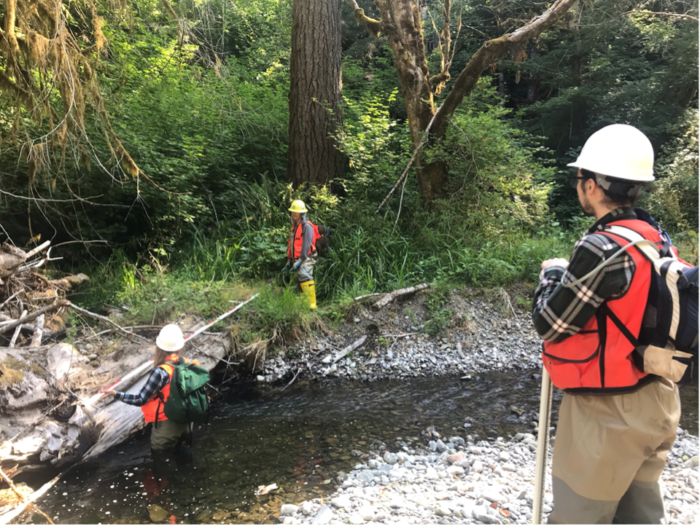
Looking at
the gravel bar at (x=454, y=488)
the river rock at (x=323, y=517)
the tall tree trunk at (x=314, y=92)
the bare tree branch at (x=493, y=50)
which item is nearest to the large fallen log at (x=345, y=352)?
the gravel bar at (x=454, y=488)

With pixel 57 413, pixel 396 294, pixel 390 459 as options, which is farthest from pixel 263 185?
pixel 390 459

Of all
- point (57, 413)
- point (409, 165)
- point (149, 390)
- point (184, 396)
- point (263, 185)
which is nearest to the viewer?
point (149, 390)

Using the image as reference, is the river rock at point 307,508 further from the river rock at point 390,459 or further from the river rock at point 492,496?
the river rock at point 492,496

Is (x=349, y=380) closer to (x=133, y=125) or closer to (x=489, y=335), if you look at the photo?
(x=489, y=335)

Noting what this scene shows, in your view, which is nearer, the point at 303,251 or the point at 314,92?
the point at 303,251

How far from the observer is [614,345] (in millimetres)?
1819

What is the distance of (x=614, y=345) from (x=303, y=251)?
17.8ft

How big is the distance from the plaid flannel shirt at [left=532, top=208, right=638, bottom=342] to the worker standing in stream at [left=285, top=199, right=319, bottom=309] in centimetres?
513

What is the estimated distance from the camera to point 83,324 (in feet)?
19.9

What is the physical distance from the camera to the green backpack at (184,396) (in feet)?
12.4

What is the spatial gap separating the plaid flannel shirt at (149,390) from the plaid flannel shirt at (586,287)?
307cm

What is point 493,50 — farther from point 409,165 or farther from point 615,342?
Answer: point 615,342

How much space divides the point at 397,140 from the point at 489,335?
4.69m

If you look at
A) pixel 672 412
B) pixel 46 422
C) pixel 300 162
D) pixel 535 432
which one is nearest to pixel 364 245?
pixel 300 162
